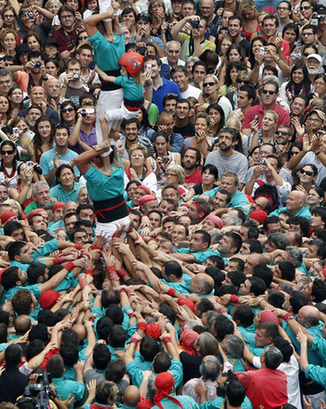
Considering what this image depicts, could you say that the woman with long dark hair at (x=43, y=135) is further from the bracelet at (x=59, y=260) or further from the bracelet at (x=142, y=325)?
the bracelet at (x=142, y=325)

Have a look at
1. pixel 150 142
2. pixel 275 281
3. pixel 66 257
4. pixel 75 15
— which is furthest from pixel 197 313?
pixel 75 15

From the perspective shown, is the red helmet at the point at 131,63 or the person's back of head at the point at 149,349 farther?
the red helmet at the point at 131,63

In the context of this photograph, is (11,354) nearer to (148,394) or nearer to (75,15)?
(148,394)

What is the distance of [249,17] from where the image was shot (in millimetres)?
17188

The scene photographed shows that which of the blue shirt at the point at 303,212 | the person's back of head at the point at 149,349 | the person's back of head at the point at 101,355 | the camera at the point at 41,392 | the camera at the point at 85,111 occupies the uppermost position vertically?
the camera at the point at 41,392

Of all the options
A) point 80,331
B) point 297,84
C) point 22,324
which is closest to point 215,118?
point 297,84

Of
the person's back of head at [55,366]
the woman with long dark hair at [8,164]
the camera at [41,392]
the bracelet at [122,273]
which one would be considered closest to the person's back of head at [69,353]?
the person's back of head at [55,366]

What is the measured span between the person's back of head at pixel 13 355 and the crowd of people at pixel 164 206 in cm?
1

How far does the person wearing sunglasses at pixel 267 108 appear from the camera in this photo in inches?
580

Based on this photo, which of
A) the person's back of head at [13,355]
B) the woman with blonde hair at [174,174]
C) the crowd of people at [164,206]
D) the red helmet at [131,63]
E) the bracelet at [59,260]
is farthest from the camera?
the woman with blonde hair at [174,174]

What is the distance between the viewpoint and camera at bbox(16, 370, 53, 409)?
25.5 feet

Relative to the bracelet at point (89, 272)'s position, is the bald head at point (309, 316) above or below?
above

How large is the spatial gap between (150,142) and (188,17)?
308cm

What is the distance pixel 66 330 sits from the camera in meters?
9.42
